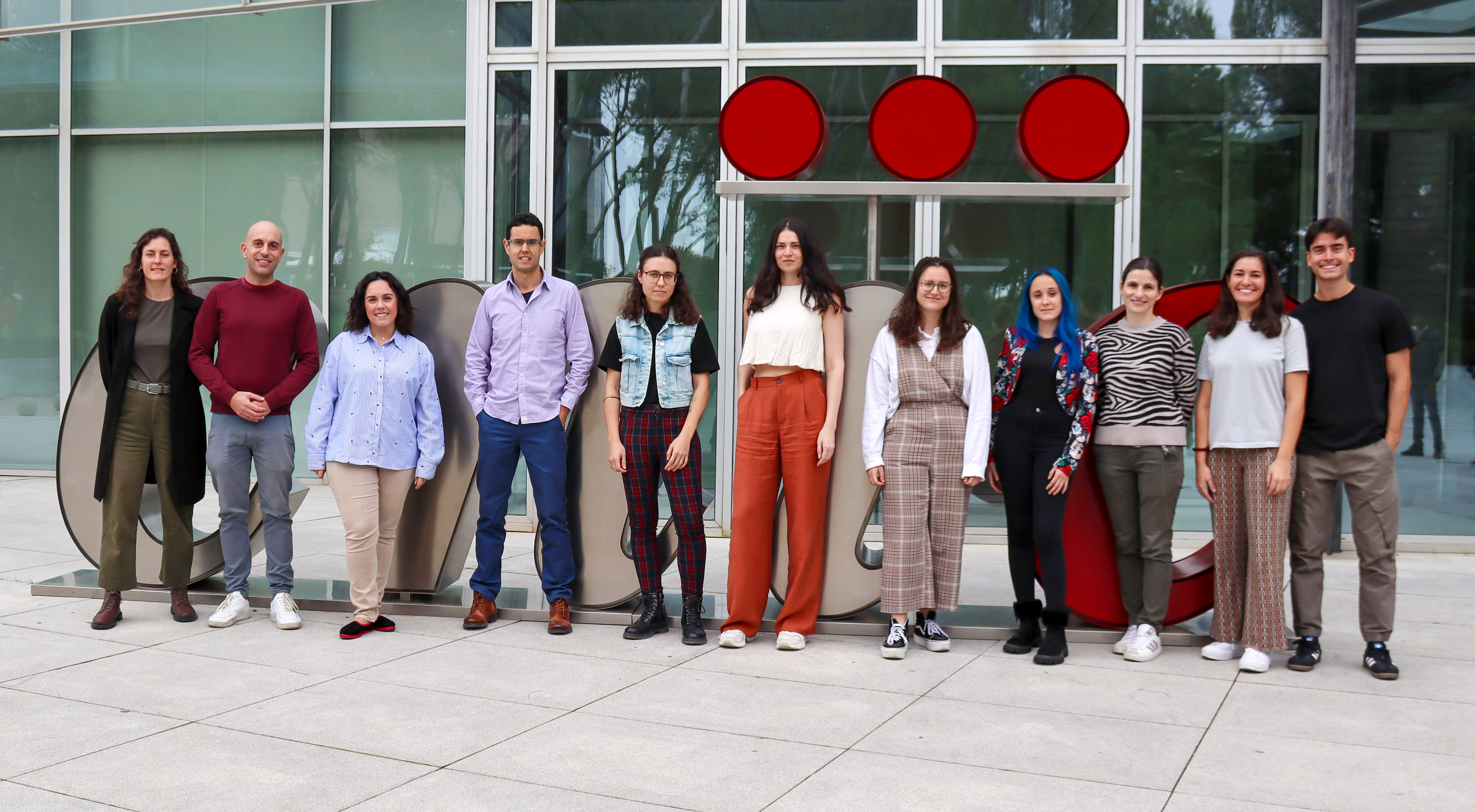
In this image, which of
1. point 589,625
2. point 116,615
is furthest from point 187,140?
point 589,625

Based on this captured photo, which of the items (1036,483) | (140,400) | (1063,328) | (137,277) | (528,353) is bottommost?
(1036,483)

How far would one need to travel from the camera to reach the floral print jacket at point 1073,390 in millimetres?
4570

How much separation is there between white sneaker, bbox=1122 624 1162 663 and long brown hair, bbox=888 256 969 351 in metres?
1.46

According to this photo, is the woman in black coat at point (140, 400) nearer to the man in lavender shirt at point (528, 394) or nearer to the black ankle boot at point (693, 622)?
the man in lavender shirt at point (528, 394)

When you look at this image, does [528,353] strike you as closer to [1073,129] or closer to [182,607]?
[182,607]

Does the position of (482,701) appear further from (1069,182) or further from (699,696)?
(1069,182)

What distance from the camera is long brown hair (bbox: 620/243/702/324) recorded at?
4.84 metres

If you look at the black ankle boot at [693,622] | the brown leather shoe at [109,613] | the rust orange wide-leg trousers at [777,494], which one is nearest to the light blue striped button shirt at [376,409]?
the brown leather shoe at [109,613]

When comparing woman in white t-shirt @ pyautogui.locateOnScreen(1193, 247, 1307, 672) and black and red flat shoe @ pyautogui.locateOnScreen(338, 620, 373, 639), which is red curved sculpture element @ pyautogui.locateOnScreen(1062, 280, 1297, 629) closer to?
woman in white t-shirt @ pyautogui.locateOnScreen(1193, 247, 1307, 672)

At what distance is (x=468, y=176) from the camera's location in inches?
318

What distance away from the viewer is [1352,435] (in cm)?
442

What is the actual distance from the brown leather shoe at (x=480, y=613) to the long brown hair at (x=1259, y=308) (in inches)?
134

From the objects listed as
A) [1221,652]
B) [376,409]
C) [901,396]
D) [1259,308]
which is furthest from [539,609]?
[1259,308]

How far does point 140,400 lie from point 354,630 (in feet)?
4.84
